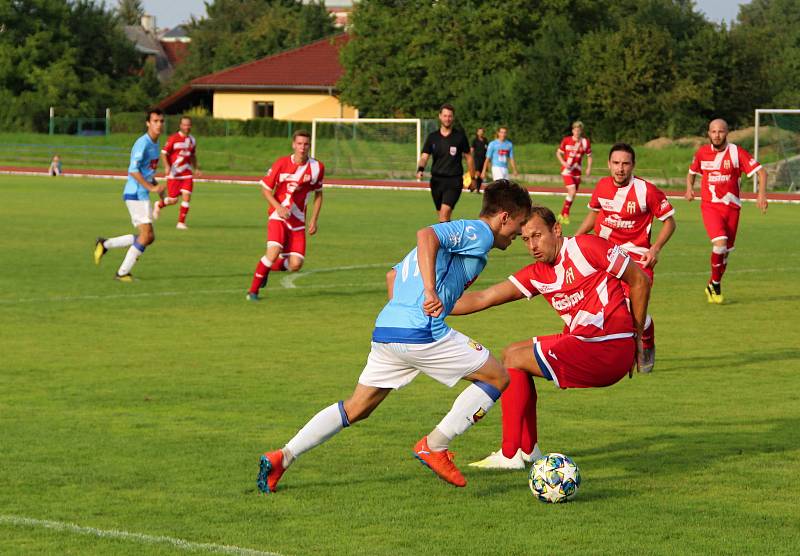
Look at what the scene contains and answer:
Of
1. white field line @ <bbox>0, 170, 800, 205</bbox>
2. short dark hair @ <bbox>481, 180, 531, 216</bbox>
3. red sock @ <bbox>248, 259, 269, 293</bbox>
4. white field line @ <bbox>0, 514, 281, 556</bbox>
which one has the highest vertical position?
short dark hair @ <bbox>481, 180, 531, 216</bbox>

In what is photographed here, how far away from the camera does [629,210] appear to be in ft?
41.8

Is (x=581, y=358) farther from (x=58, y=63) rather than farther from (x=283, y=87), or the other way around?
(x=58, y=63)

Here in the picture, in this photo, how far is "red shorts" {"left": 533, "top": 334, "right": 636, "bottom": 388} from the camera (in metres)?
7.93

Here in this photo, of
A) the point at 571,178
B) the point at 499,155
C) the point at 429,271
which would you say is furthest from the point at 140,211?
the point at 499,155

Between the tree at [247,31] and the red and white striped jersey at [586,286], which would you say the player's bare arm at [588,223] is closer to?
the red and white striped jersey at [586,286]

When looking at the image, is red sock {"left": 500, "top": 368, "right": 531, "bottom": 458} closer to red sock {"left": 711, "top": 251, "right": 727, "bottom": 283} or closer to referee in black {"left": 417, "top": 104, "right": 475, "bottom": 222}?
red sock {"left": 711, "top": 251, "right": 727, "bottom": 283}

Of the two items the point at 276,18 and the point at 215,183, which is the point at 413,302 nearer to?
the point at 215,183

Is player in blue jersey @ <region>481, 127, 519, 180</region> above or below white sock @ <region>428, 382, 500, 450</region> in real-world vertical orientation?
above

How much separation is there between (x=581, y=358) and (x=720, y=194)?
9.22 metres

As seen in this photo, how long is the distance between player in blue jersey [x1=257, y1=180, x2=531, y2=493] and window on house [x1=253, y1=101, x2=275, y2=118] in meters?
79.0

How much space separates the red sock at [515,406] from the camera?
7.91 metres

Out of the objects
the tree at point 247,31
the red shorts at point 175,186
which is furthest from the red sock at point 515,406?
the tree at point 247,31

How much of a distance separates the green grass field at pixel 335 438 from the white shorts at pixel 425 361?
654mm

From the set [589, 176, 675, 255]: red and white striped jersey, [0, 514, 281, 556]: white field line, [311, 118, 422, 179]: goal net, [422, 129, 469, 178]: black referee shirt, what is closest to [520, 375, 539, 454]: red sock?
[0, 514, 281, 556]: white field line
